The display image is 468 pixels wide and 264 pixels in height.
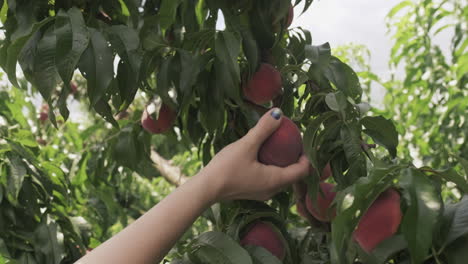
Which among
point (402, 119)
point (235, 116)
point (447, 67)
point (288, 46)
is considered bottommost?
point (402, 119)

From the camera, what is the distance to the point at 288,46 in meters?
1.00

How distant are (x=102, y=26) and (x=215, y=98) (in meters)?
0.20

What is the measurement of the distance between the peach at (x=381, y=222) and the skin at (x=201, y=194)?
168 mm

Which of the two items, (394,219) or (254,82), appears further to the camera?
(254,82)

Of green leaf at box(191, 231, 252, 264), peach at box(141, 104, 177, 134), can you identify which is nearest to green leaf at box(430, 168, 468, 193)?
green leaf at box(191, 231, 252, 264)

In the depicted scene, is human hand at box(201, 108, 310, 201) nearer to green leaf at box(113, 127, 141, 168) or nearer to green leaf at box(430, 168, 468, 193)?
green leaf at box(430, 168, 468, 193)

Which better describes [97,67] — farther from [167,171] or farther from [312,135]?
[167,171]

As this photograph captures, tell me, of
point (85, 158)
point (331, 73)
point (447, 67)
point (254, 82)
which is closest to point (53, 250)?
point (85, 158)

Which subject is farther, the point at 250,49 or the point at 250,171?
the point at 250,49

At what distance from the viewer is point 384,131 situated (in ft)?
2.44

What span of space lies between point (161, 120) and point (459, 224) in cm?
60

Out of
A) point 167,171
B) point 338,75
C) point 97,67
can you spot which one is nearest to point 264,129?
point 338,75

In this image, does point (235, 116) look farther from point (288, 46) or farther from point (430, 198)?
point (430, 198)

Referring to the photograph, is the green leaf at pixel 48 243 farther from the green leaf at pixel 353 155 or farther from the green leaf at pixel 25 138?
the green leaf at pixel 353 155
